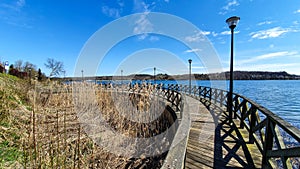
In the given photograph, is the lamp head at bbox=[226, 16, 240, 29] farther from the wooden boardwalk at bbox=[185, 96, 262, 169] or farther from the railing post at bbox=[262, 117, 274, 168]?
the railing post at bbox=[262, 117, 274, 168]

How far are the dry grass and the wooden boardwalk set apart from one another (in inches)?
36.2

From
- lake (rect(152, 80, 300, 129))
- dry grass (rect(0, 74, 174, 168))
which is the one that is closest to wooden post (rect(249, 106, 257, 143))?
dry grass (rect(0, 74, 174, 168))

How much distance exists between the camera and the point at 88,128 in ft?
12.9

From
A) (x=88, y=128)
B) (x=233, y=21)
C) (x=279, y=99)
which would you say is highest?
(x=233, y=21)

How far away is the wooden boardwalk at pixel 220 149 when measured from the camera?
256cm

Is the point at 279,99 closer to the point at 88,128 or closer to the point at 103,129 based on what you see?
the point at 103,129

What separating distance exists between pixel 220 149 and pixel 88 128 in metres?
3.04

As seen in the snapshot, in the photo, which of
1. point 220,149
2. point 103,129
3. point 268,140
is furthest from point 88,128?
point 268,140

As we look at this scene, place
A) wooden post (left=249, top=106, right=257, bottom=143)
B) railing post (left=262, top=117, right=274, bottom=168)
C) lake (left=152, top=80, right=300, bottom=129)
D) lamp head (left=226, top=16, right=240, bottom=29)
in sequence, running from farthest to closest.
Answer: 1. lake (left=152, top=80, right=300, bottom=129)
2. lamp head (left=226, top=16, right=240, bottom=29)
3. wooden post (left=249, top=106, right=257, bottom=143)
4. railing post (left=262, top=117, right=274, bottom=168)

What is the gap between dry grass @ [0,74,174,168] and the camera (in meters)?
2.37

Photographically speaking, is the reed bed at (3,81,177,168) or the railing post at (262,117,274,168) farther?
the reed bed at (3,81,177,168)

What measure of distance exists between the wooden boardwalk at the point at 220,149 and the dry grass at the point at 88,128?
92 cm

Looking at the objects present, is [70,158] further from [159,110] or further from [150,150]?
[159,110]

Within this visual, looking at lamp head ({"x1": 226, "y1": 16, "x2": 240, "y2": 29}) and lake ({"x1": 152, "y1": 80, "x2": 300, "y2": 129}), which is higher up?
lamp head ({"x1": 226, "y1": 16, "x2": 240, "y2": 29})
